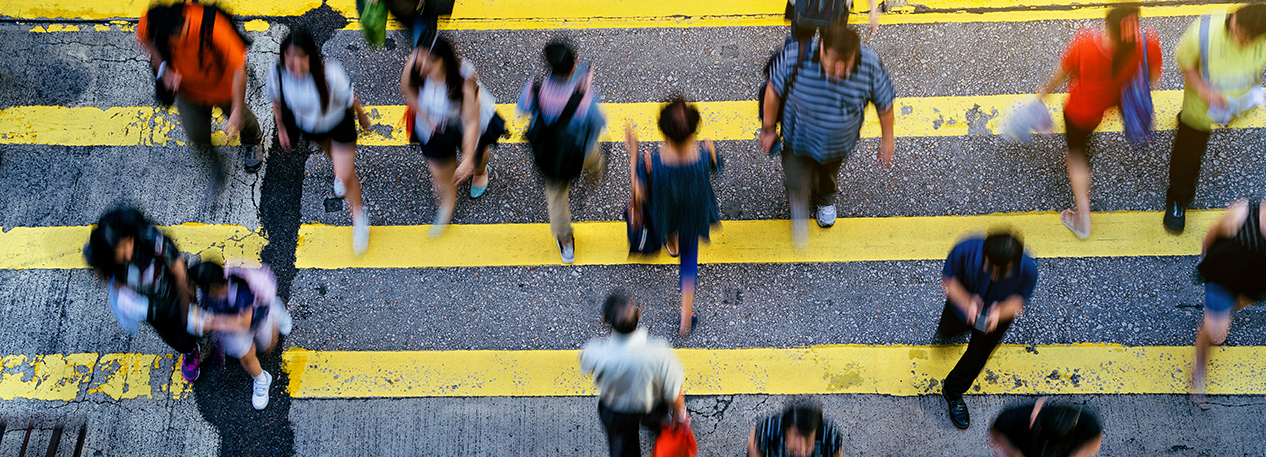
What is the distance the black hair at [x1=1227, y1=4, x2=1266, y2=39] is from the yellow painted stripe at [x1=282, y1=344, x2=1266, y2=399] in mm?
1720

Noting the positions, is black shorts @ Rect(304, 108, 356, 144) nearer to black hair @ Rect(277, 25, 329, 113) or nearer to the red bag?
black hair @ Rect(277, 25, 329, 113)

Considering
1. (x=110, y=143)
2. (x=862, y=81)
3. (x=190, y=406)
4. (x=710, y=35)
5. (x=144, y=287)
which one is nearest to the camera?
(x=144, y=287)

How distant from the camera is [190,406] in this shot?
454 cm

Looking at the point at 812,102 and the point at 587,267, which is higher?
the point at 812,102

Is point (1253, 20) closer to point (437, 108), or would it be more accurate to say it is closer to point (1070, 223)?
point (1070, 223)

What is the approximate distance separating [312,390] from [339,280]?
2.22 feet

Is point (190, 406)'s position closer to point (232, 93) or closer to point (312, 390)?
point (312, 390)

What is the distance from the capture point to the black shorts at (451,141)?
443 centimetres

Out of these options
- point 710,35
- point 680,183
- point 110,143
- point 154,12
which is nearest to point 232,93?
point 154,12

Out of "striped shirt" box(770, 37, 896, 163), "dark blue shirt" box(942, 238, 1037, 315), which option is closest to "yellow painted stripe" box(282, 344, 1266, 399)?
"dark blue shirt" box(942, 238, 1037, 315)

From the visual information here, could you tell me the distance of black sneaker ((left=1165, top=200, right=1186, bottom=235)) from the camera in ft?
15.9

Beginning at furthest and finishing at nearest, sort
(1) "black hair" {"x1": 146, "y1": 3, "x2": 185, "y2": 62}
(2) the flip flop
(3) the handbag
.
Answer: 1. (2) the flip flop
2. (1) "black hair" {"x1": 146, "y1": 3, "x2": 185, "y2": 62}
3. (3) the handbag

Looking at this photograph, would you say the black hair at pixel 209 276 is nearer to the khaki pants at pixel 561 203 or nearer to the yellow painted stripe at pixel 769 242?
the yellow painted stripe at pixel 769 242

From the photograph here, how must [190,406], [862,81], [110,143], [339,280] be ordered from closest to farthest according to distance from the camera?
[862,81], [190,406], [339,280], [110,143]
